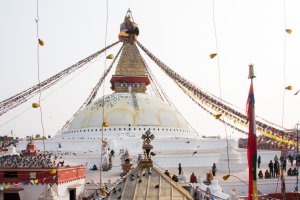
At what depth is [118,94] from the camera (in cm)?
3073

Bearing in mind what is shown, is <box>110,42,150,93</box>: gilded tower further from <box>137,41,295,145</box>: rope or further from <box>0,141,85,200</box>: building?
<box>0,141,85,200</box>: building

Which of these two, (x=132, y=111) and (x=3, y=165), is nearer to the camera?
(x=3, y=165)

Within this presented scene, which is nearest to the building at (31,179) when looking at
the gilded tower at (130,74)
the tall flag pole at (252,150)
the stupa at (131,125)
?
the stupa at (131,125)

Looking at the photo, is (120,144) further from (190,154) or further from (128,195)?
(128,195)

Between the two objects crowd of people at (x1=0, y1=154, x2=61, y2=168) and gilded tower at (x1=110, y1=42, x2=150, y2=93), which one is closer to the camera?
crowd of people at (x1=0, y1=154, x2=61, y2=168)

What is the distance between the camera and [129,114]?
1109 inches

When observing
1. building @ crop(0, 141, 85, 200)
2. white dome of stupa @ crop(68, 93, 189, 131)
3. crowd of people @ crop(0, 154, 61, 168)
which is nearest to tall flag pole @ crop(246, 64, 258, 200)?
building @ crop(0, 141, 85, 200)

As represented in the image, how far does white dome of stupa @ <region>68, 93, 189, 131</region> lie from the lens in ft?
91.4

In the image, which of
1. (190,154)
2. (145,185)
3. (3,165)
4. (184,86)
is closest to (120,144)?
(190,154)

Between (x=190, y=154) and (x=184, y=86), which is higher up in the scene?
(x=184, y=86)

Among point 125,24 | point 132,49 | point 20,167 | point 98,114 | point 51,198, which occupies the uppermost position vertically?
point 125,24

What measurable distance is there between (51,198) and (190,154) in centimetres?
995

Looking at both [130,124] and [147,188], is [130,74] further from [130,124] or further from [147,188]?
[147,188]

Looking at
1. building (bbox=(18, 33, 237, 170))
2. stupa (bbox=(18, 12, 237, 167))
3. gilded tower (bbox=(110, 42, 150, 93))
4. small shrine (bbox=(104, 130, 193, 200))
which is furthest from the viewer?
gilded tower (bbox=(110, 42, 150, 93))
